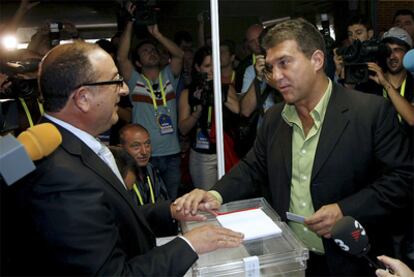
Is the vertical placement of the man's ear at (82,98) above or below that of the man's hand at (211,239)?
above

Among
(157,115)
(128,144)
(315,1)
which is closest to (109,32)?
(157,115)

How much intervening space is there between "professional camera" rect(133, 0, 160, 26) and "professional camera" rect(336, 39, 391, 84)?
1.51m

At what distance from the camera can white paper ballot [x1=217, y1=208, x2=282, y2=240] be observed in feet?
3.88

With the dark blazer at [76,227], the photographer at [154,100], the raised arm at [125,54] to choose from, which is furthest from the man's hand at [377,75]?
the dark blazer at [76,227]

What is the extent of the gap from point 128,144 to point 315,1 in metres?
3.68

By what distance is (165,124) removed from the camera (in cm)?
309

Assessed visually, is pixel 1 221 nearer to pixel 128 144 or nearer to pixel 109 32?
pixel 128 144

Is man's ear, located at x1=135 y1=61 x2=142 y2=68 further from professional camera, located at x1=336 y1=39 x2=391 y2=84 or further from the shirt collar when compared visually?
the shirt collar

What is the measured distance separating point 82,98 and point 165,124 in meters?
1.90

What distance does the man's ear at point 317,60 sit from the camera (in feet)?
5.38

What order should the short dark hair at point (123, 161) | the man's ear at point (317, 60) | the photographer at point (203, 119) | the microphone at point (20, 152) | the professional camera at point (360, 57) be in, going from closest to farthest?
the microphone at point (20, 152) → the man's ear at point (317, 60) → the short dark hair at point (123, 161) → the professional camera at point (360, 57) → the photographer at point (203, 119)

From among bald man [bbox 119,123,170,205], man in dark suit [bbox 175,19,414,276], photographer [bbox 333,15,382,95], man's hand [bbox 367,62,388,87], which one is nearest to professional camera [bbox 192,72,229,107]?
bald man [bbox 119,123,170,205]

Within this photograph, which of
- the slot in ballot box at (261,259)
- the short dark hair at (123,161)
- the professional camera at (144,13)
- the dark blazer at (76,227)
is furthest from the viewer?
the professional camera at (144,13)

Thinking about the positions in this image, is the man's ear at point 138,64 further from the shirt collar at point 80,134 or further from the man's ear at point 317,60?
the shirt collar at point 80,134
